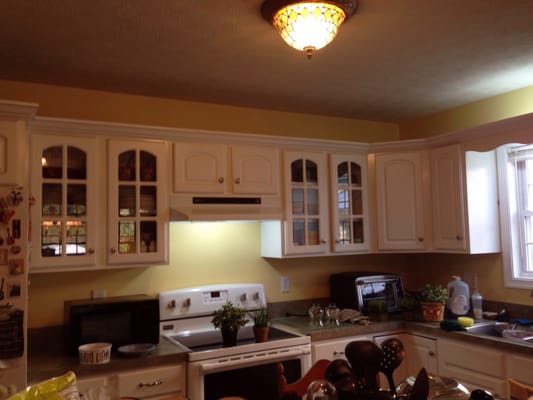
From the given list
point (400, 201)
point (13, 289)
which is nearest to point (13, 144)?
point (13, 289)

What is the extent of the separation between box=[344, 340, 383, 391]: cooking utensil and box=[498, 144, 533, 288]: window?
2.54m

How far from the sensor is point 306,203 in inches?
136

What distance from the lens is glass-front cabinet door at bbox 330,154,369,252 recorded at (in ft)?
11.7

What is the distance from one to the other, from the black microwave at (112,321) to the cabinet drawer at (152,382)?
28cm

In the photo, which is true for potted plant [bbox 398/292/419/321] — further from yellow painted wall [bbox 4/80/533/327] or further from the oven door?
the oven door

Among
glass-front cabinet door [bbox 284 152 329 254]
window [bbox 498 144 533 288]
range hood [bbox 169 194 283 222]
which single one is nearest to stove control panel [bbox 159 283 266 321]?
glass-front cabinet door [bbox 284 152 329 254]

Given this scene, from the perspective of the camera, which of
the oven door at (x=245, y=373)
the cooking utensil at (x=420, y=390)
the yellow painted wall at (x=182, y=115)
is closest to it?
the cooking utensil at (x=420, y=390)

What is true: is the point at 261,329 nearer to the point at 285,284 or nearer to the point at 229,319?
the point at 229,319

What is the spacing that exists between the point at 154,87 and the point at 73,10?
3.45ft

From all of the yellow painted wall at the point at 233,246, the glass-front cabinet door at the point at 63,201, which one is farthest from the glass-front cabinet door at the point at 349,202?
the glass-front cabinet door at the point at 63,201

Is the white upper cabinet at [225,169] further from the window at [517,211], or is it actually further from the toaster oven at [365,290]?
the window at [517,211]

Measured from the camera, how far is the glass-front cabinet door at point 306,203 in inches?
133

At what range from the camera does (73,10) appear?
2.01 m

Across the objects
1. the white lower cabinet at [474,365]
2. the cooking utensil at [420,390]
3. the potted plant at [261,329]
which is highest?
the cooking utensil at [420,390]
